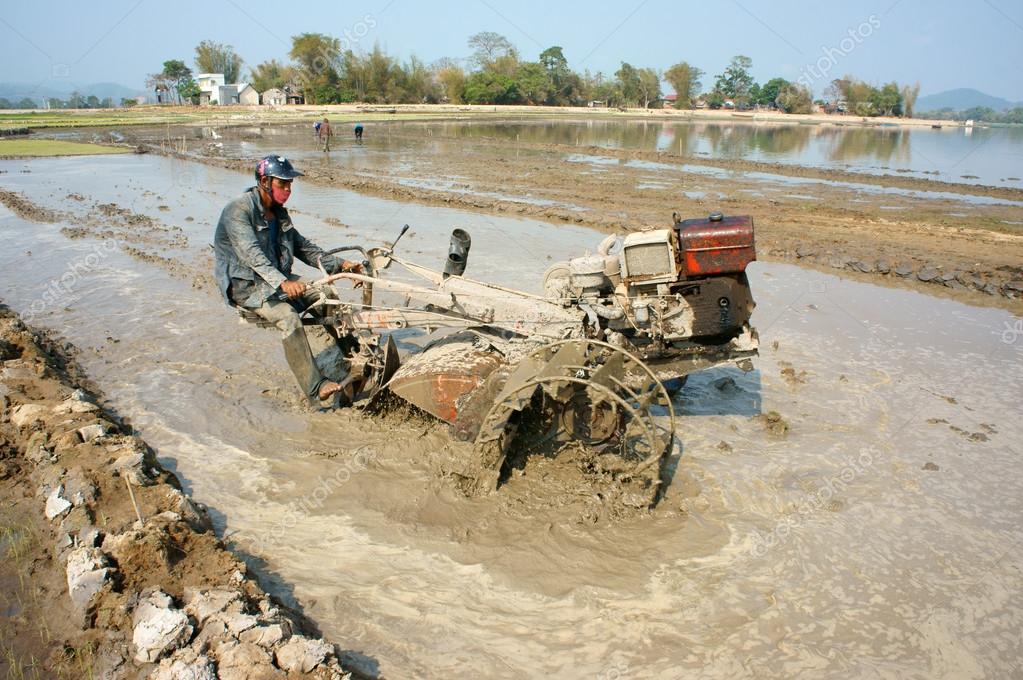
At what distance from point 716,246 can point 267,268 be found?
325cm

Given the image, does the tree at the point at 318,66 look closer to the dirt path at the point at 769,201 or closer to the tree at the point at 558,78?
the tree at the point at 558,78

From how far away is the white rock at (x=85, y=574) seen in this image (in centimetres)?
333

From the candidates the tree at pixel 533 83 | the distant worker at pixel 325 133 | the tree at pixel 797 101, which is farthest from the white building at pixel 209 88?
the tree at pixel 797 101

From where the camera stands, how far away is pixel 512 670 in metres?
3.21

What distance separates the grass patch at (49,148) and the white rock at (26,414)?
2462 cm

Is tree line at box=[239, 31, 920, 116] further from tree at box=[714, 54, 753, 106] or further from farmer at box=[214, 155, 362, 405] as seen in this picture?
farmer at box=[214, 155, 362, 405]

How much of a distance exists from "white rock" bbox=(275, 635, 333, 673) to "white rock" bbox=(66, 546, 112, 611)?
114 centimetres

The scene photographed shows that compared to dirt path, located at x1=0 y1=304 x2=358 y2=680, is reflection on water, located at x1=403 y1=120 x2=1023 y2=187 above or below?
above

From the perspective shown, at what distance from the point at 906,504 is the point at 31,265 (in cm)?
1152

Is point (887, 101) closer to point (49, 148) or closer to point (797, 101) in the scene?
point (797, 101)

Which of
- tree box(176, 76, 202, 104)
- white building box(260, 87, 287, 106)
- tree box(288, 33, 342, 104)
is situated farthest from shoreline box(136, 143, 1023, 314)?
tree box(176, 76, 202, 104)

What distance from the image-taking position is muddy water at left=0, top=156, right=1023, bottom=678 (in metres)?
3.40

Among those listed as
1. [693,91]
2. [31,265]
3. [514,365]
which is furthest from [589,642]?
[693,91]

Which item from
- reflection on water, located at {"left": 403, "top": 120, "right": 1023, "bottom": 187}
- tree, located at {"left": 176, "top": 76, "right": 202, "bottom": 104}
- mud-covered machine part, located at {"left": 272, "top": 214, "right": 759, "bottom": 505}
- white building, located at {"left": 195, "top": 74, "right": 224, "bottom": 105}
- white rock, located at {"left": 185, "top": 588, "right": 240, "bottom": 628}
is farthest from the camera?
tree, located at {"left": 176, "top": 76, "right": 202, "bottom": 104}
